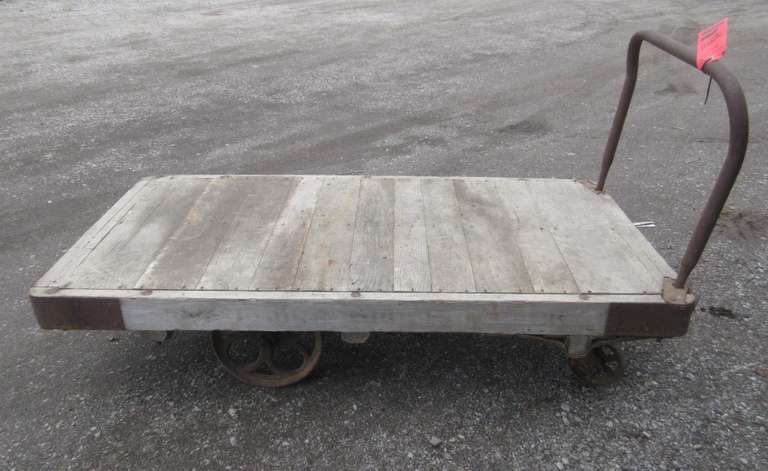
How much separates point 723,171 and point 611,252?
773mm

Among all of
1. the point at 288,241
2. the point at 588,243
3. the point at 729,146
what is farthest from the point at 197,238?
the point at 729,146

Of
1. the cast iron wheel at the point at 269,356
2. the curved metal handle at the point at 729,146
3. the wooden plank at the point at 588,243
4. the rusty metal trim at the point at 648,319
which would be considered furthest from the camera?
the cast iron wheel at the point at 269,356

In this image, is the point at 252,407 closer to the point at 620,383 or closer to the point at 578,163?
the point at 620,383

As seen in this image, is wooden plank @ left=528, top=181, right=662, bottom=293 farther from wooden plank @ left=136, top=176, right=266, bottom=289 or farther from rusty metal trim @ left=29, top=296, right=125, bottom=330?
rusty metal trim @ left=29, top=296, right=125, bottom=330

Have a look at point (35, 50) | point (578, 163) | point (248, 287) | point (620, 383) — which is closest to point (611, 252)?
point (620, 383)

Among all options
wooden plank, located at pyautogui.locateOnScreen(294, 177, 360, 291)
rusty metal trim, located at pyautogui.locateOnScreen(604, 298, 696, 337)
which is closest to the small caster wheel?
rusty metal trim, located at pyautogui.locateOnScreen(604, 298, 696, 337)

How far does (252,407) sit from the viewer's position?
111 inches

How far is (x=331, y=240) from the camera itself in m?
2.97

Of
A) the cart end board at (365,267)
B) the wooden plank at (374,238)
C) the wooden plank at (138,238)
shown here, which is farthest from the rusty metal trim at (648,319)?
the wooden plank at (138,238)

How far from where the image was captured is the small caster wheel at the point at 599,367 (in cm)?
290

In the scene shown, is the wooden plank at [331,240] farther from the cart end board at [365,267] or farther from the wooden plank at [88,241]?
the wooden plank at [88,241]

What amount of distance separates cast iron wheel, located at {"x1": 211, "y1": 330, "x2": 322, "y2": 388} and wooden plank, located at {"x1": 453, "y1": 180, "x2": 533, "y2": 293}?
0.88 m

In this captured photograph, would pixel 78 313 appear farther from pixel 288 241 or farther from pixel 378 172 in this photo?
pixel 378 172

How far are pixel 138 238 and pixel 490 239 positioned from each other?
1854 millimetres
